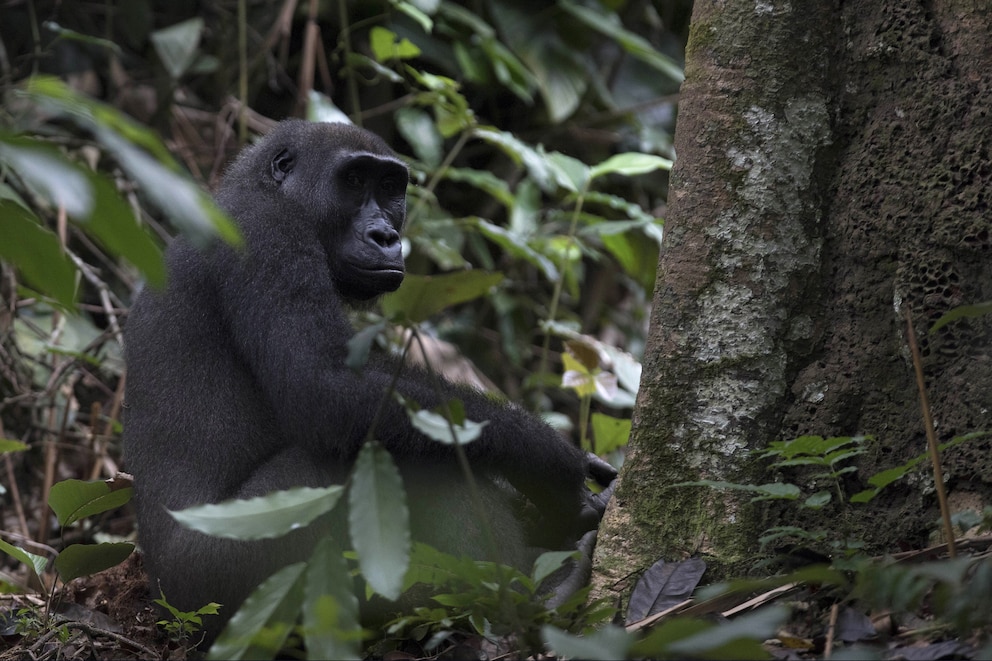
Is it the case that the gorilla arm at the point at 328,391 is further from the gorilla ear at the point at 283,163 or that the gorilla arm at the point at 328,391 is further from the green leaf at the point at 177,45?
the green leaf at the point at 177,45

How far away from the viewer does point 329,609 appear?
5.44ft

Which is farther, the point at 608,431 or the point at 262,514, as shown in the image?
the point at 608,431

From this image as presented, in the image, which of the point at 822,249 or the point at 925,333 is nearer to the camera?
the point at 925,333

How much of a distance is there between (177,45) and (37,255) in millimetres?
6016

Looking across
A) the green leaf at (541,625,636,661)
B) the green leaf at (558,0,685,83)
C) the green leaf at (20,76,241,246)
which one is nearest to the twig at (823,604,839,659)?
the green leaf at (541,625,636,661)

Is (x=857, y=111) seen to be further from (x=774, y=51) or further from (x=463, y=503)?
(x=463, y=503)

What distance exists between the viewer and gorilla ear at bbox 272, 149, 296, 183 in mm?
3986

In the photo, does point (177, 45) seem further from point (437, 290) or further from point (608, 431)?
point (608, 431)

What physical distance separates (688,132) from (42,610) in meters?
2.70

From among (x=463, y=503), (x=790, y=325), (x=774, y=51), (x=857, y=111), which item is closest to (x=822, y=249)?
(x=790, y=325)

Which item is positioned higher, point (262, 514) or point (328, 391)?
point (262, 514)

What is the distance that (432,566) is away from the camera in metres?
2.28

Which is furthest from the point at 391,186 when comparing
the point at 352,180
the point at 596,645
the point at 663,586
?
the point at 596,645

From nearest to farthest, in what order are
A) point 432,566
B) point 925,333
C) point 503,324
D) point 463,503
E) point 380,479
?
point 380,479
point 432,566
point 925,333
point 463,503
point 503,324
